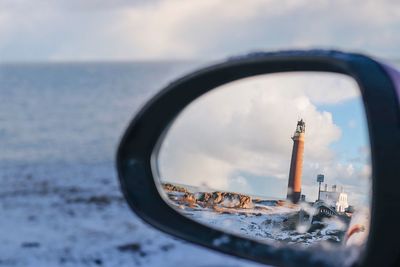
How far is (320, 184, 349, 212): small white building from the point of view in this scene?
1.44 m

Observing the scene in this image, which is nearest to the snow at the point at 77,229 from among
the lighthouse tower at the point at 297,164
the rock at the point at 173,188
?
the rock at the point at 173,188

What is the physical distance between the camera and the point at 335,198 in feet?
4.86

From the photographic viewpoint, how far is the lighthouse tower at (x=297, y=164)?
1502mm

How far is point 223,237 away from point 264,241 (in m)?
0.08

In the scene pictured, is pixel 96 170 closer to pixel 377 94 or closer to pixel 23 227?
pixel 23 227

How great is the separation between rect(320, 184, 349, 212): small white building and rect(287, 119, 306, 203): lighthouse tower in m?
0.05

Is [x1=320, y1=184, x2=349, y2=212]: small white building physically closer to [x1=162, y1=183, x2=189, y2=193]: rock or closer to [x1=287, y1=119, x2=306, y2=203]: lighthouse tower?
[x1=287, y1=119, x2=306, y2=203]: lighthouse tower

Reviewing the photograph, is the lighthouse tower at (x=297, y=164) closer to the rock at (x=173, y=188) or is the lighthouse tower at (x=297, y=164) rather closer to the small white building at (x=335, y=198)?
the small white building at (x=335, y=198)

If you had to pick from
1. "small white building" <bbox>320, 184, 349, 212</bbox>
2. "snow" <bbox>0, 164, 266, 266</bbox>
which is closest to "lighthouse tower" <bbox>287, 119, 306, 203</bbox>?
"small white building" <bbox>320, 184, 349, 212</bbox>

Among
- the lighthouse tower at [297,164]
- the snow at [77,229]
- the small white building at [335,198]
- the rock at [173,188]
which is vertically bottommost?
the snow at [77,229]

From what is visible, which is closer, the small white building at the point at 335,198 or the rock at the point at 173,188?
the small white building at the point at 335,198

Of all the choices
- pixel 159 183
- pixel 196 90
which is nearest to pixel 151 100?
pixel 196 90

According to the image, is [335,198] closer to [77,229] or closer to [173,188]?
[173,188]

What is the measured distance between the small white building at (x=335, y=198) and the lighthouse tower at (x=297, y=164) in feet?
0.16
